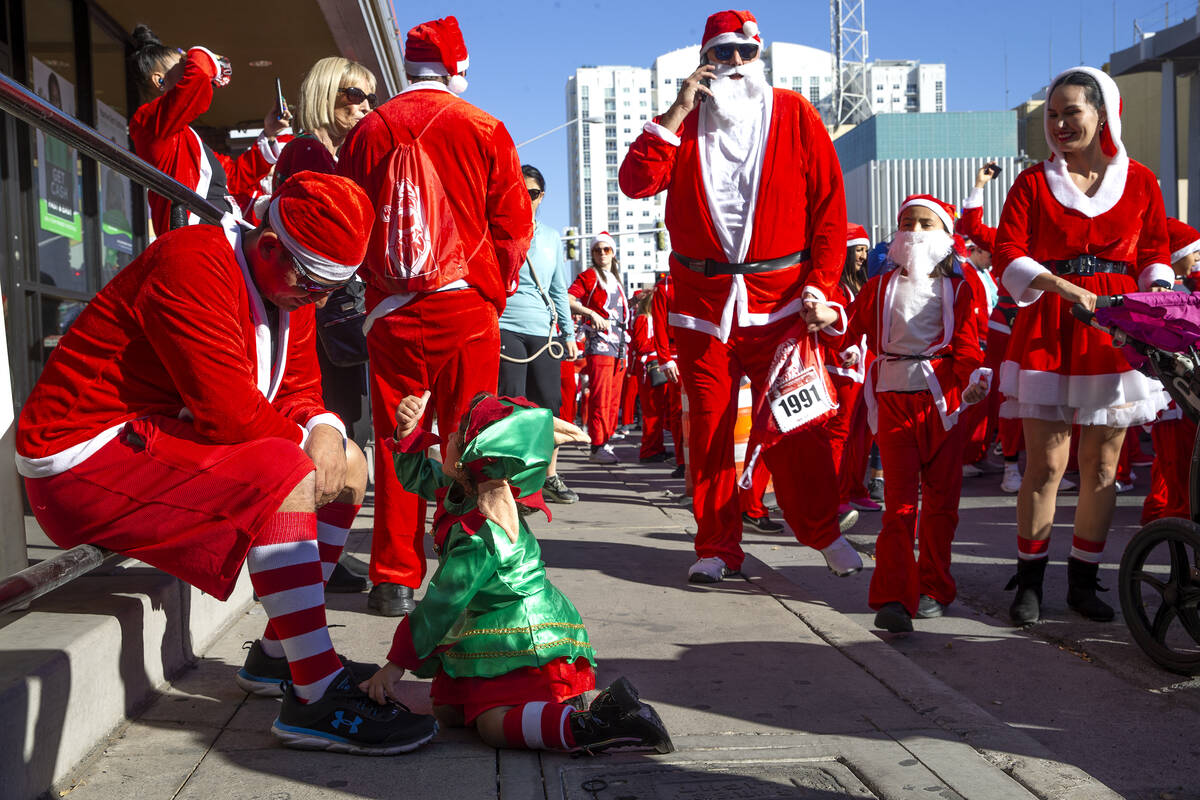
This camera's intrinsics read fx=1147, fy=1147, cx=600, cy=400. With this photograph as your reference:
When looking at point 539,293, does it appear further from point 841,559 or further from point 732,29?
point 841,559

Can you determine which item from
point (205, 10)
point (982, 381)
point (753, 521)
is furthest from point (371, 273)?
point (205, 10)

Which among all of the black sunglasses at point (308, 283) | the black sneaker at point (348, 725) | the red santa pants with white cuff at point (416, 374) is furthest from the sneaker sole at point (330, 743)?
the red santa pants with white cuff at point (416, 374)

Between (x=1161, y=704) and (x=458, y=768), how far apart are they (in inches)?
84.1

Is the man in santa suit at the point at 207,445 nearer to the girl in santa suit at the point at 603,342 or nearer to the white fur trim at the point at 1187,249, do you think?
the white fur trim at the point at 1187,249

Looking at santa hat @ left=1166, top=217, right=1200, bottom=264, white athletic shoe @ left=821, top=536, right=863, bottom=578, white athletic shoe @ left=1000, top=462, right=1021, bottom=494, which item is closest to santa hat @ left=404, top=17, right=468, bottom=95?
white athletic shoe @ left=821, top=536, right=863, bottom=578

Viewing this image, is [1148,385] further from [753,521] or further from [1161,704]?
[753,521]

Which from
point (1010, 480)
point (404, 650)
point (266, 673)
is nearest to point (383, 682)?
point (404, 650)

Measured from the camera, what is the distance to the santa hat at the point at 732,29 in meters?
4.89

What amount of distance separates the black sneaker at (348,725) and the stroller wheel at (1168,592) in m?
2.40

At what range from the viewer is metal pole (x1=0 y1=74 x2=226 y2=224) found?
2.73m

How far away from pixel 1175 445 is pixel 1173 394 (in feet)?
7.38

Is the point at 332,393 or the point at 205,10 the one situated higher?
the point at 205,10

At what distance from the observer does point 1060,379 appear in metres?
4.29

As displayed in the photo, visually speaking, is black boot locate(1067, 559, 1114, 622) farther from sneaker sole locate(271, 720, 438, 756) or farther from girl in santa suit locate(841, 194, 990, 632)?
sneaker sole locate(271, 720, 438, 756)
